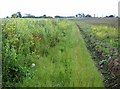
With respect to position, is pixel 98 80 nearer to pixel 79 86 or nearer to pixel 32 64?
pixel 79 86

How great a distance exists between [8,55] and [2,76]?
517 mm

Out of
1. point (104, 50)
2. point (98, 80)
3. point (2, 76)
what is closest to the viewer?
point (2, 76)

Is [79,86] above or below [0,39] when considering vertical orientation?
below

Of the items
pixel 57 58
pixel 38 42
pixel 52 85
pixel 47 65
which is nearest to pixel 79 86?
pixel 52 85

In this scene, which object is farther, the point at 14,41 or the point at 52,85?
the point at 14,41

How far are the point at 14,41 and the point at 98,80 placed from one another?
2555 mm

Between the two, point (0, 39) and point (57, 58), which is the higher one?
point (0, 39)

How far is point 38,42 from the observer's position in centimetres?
1115

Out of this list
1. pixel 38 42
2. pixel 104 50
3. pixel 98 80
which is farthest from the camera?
pixel 104 50

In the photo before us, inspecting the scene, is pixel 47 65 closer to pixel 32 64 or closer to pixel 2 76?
pixel 32 64

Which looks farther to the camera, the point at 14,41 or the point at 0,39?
the point at 14,41

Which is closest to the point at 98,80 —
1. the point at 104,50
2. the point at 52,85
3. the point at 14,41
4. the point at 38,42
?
the point at 52,85

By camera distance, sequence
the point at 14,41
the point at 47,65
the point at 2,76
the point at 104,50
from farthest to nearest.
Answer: the point at 104,50 → the point at 47,65 → the point at 14,41 → the point at 2,76

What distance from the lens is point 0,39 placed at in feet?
25.4
